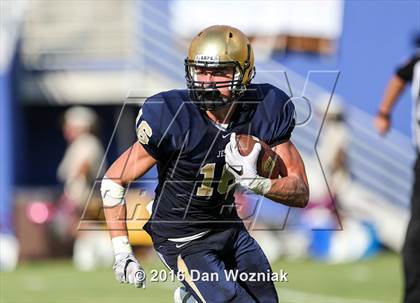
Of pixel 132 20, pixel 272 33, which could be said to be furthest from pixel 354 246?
pixel 132 20

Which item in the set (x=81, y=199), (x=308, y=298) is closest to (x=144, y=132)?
(x=308, y=298)

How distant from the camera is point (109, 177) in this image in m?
4.27

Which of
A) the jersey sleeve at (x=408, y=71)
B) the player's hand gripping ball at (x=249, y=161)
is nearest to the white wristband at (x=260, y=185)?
the player's hand gripping ball at (x=249, y=161)

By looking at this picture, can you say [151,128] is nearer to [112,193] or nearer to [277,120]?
[112,193]

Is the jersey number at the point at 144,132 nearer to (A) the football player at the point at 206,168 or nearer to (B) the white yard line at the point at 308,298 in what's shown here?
(A) the football player at the point at 206,168

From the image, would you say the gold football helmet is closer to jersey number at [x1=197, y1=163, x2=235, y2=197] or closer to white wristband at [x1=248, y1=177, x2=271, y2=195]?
jersey number at [x1=197, y1=163, x2=235, y2=197]

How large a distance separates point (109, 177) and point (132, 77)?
9.21m

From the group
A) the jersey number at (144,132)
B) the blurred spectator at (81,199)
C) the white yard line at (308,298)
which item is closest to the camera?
the jersey number at (144,132)

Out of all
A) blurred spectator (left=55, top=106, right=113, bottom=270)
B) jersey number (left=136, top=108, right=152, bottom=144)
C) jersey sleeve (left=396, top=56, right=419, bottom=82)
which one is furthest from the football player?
blurred spectator (left=55, top=106, right=113, bottom=270)

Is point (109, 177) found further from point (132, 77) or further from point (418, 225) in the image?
point (132, 77)

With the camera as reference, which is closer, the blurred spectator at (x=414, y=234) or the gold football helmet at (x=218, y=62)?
the gold football helmet at (x=218, y=62)

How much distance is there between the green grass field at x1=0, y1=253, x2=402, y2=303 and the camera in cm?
731

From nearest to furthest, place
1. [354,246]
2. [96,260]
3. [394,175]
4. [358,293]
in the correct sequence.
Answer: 1. [358,293]
2. [96,260]
3. [354,246]
4. [394,175]

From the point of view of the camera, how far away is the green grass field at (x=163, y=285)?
7309 millimetres
